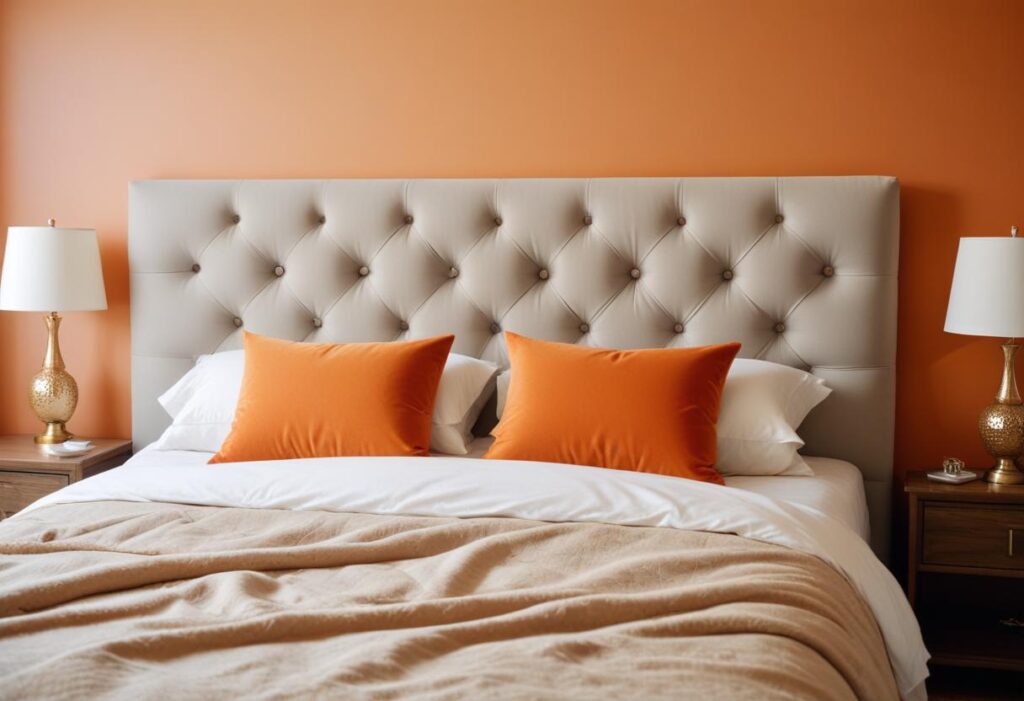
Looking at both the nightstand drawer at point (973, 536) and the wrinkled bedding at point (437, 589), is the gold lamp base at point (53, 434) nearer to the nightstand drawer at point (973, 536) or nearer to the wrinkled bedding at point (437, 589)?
the wrinkled bedding at point (437, 589)

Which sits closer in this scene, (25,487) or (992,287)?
(992,287)

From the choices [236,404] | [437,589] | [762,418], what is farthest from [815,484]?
[236,404]

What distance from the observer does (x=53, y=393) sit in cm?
306

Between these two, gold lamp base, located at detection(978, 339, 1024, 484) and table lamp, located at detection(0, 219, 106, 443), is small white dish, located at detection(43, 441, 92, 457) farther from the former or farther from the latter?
gold lamp base, located at detection(978, 339, 1024, 484)

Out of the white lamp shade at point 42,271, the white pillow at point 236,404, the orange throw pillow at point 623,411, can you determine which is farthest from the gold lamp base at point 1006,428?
the white lamp shade at point 42,271

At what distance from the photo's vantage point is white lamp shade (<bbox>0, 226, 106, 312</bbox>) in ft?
9.75

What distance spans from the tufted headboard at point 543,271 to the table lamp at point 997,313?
0.64 ft

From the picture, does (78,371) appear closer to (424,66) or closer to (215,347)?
(215,347)

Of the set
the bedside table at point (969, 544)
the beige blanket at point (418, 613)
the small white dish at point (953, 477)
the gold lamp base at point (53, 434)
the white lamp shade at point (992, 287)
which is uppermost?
the white lamp shade at point (992, 287)

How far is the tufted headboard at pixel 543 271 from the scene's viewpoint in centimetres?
277

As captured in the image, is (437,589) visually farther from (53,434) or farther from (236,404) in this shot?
(53,434)

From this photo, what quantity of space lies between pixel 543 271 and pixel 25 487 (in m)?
1.61

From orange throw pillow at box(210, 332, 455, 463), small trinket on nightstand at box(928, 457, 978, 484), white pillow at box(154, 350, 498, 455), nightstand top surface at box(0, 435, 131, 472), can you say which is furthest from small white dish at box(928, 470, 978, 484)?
nightstand top surface at box(0, 435, 131, 472)

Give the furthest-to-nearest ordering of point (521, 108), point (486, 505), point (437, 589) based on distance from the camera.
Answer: point (521, 108)
point (486, 505)
point (437, 589)
